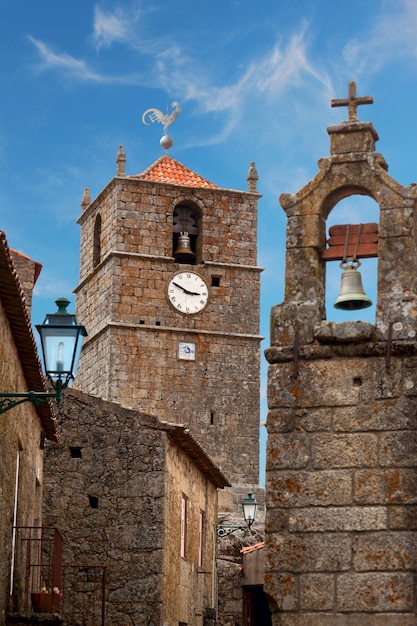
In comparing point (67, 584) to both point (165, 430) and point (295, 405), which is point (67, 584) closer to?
point (165, 430)

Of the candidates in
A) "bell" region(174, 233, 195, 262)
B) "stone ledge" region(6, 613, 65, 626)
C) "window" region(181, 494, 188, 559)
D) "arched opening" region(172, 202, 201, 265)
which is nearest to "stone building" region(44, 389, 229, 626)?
"window" region(181, 494, 188, 559)

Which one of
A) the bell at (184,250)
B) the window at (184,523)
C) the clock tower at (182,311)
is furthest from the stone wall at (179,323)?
the window at (184,523)

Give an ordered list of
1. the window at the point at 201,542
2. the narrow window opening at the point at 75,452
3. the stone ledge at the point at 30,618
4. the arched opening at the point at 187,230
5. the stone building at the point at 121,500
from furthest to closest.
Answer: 1. the arched opening at the point at 187,230
2. the window at the point at 201,542
3. the narrow window opening at the point at 75,452
4. the stone building at the point at 121,500
5. the stone ledge at the point at 30,618

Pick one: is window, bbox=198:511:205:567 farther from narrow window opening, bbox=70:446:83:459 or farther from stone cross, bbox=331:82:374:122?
stone cross, bbox=331:82:374:122

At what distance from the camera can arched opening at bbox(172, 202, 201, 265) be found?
125 ft

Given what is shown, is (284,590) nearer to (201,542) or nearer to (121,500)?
(121,500)

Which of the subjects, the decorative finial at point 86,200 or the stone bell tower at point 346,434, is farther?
the decorative finial at point 86,200

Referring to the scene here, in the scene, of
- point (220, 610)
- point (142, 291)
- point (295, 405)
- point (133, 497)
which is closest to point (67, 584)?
point (133, 497)

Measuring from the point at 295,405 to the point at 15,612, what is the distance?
5.92 metres

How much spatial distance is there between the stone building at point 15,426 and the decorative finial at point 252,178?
73.5ft

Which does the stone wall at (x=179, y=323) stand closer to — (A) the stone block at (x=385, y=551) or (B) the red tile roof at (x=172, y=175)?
(B) the red tile roof at (x=172, y=175)

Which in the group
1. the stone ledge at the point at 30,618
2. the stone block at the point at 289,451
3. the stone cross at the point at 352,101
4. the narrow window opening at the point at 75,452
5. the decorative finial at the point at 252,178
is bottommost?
the stone ledge at the point at 30,618

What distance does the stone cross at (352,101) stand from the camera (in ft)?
32.7

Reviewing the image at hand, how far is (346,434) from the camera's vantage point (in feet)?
30.0
